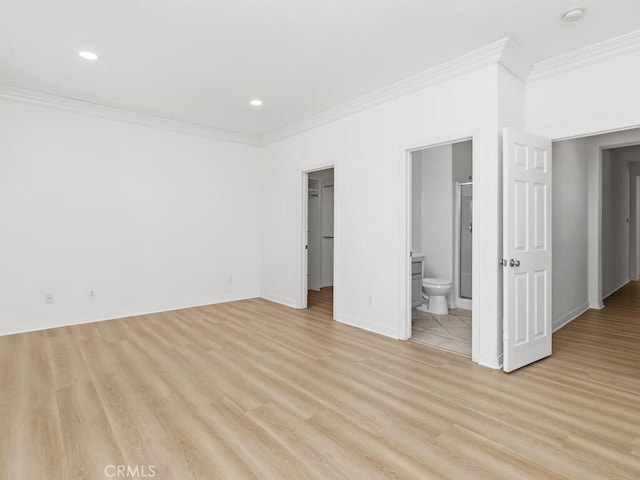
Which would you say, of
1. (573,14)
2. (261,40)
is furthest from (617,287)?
(261,40)

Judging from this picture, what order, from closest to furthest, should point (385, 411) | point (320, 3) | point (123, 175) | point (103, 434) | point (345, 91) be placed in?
point (103, 434) → point (385, 411) → point (320, 3) → point (345, 91) → point (123, 175)

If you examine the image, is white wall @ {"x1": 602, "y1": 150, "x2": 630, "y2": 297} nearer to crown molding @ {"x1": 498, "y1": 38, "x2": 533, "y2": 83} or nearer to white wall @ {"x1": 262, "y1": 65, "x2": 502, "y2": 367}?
crown molding @ {"x1": 498, "y1": 38, "x2": 533, "y2": 83}

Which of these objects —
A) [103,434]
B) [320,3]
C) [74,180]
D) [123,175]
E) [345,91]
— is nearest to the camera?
[103,434]

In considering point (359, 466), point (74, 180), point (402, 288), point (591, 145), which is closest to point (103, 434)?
point (359, 466)

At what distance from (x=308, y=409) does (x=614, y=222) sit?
7036 mm

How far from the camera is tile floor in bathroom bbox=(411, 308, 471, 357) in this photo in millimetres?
3622

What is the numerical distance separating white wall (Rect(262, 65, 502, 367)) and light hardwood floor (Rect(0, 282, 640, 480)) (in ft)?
1.74

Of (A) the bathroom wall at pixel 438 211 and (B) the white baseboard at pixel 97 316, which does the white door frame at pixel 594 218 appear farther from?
(B) the white baseboard at pixel 97 316

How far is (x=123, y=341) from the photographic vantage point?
3.75 m

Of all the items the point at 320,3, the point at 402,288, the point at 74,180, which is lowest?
Answer: the point at 402,288

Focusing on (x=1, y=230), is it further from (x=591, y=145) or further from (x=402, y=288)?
(x=591, y=145)

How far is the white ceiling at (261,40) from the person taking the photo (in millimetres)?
2531

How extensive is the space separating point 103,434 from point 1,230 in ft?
10.7

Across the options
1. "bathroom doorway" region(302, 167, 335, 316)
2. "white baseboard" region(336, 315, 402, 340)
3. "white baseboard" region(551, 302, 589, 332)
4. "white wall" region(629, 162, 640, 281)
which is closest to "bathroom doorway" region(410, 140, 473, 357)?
"white baseboard" region(336, 315, 402, 340)
